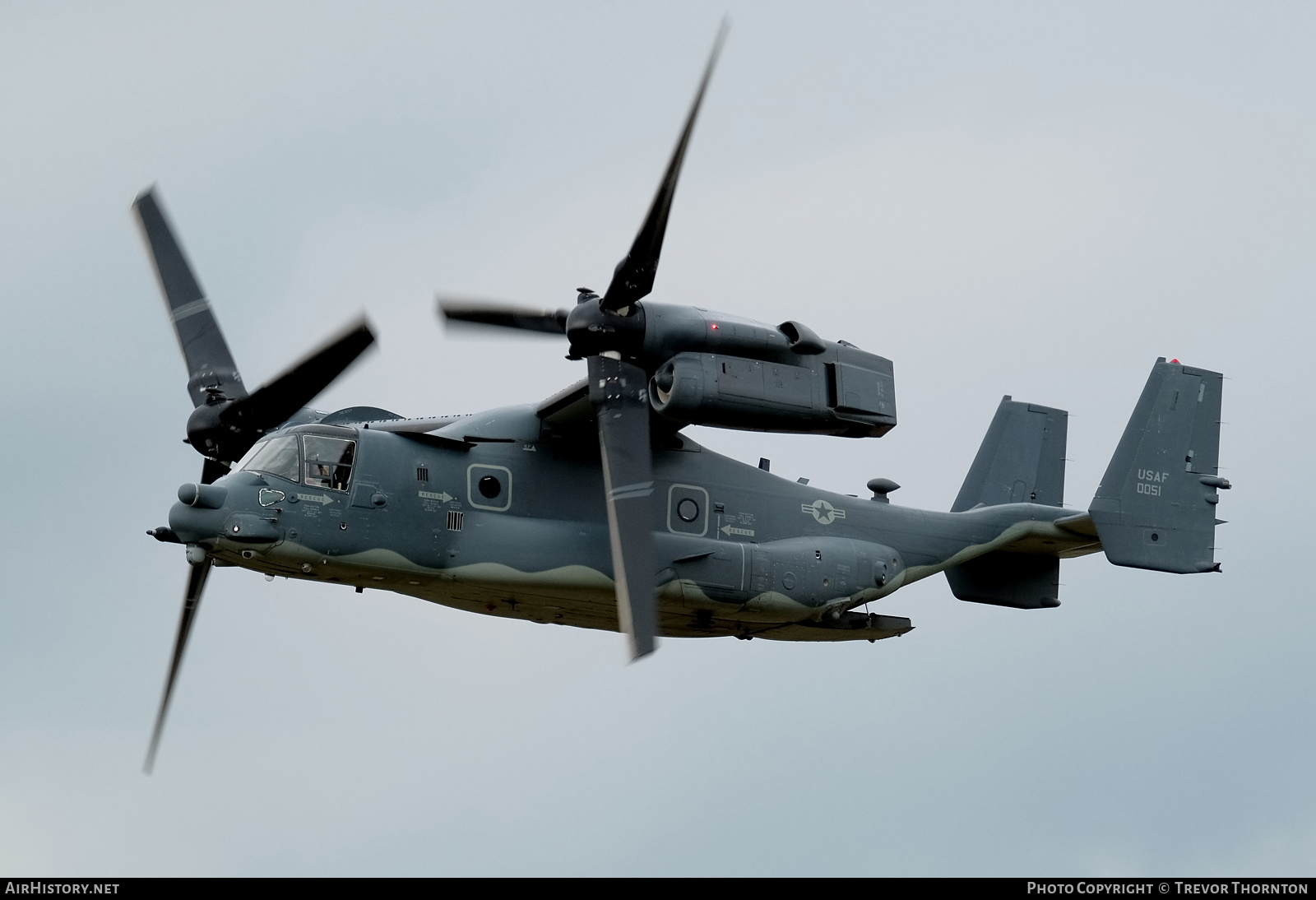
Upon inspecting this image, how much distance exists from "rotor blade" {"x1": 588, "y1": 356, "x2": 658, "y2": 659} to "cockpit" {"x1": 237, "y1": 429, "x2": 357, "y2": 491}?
350 centimetres

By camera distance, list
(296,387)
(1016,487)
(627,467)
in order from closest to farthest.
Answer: (627,467) < (296,387) < (1016,487)

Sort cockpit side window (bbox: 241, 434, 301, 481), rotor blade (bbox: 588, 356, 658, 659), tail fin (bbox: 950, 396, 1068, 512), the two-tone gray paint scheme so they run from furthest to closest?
1. tail fin (bbox: 950, 396, 1068, 512)
2. cockpit side window (bbox: 241, 434, 301, 481)
3. the two-tone gray paint scheme
4. rotor blade (bbox: 588, 356, 658, 659)

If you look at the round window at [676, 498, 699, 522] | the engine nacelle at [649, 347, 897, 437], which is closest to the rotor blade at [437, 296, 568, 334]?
the engine nacelle at [649, 347, 897, 437]

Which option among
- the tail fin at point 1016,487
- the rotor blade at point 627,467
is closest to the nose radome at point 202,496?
the rotor blade at point 627,467

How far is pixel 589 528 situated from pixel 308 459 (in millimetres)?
4055

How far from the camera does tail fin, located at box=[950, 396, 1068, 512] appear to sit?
31156mm

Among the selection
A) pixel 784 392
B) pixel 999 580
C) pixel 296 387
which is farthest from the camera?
Result: pixel 999 580

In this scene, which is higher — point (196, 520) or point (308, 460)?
point (308, 460)

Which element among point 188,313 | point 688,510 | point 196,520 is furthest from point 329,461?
point 188,313

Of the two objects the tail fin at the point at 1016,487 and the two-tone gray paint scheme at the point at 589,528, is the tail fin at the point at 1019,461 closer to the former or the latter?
the tail fin at the point at 1016,487

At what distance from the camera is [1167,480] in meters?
29.5

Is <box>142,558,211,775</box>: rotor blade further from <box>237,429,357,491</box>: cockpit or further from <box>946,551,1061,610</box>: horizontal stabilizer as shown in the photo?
<box>946,551,1061,610</box>: horizontal stabilizer

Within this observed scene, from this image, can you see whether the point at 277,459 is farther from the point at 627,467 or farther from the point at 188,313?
the point at 188,313
